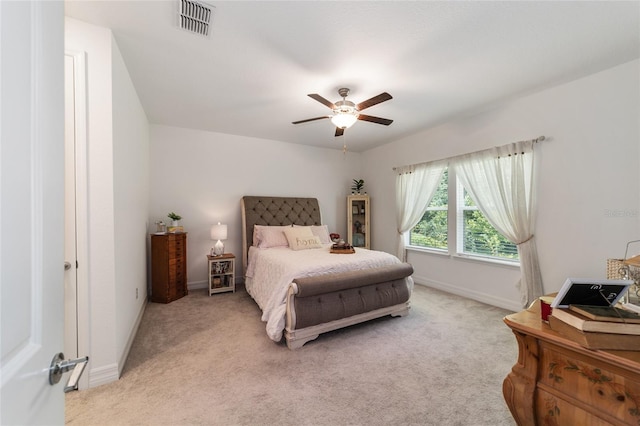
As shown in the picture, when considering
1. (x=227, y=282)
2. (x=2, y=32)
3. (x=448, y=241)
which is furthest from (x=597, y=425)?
(x=227, y=282)

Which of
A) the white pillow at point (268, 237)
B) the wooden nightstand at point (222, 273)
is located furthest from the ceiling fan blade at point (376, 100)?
the wooden nightstand at point (222, 273)

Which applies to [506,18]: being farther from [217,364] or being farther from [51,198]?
[217,364]

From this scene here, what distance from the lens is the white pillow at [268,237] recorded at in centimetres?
409

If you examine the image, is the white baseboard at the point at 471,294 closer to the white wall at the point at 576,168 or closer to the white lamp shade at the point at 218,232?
the white wall at the point at 576,168

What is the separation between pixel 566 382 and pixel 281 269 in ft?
7.48

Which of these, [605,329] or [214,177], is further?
[214,177]

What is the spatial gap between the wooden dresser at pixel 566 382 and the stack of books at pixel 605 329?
0.03 m

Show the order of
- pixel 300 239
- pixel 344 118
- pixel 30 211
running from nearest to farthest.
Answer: pixel 30 211, pixel 344 118, pixel 300 239

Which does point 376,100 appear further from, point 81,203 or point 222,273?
point 222,273

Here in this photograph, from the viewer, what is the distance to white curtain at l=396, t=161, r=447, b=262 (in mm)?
4285

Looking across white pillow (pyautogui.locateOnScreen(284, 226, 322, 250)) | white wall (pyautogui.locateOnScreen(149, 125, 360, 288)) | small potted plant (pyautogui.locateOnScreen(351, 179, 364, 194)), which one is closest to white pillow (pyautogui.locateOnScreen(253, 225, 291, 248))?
white pillow (pyautogui.locateOnScreen(284, 226, 322, 250))

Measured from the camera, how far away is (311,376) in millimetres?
2045

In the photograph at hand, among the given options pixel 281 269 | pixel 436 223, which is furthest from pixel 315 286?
pixel 436 223

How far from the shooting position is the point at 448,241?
413 cm
